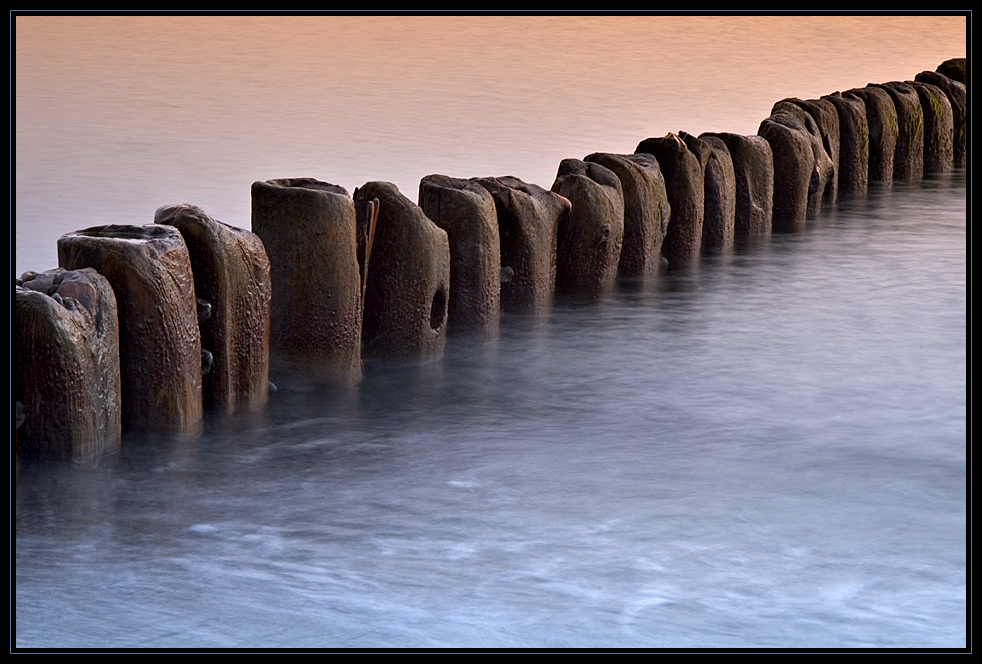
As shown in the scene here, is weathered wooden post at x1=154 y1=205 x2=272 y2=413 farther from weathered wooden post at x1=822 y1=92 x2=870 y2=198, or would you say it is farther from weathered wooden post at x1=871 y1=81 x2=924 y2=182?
weathered wooden post at x1=871 y1=81 x2=924 y2=182

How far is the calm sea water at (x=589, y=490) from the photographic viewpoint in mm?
3119

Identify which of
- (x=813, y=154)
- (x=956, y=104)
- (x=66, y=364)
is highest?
(x=956, y=104)

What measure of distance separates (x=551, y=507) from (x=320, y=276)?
128 cm

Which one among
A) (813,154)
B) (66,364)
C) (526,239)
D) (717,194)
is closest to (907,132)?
(813,154)

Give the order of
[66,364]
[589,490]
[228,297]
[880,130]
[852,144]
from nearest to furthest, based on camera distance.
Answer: [66,364], [589,490], [228,297], [852,144], [880,130]

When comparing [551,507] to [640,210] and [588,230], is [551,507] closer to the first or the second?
[588,230]

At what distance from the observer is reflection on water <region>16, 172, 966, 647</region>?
310cm

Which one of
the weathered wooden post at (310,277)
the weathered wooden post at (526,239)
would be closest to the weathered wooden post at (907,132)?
the weathered wooden post at (526,239)

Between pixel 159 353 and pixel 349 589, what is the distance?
45.9 inches

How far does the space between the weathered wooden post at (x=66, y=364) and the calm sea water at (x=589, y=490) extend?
0.09 metres

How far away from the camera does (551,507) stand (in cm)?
379

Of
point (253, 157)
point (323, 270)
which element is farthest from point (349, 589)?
point (253, 157)

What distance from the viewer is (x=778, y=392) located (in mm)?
4938

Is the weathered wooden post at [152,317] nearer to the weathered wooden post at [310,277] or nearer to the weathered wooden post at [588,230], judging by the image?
the weathered wooden post at [310,277]
